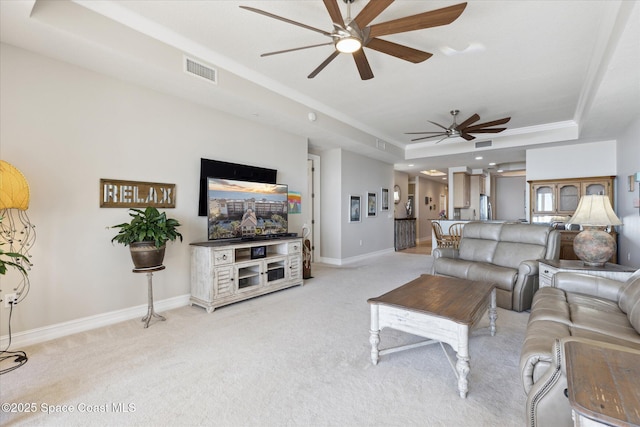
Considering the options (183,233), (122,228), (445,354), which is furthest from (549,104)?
(122,228)

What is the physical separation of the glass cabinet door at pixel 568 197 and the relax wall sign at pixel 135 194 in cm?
736

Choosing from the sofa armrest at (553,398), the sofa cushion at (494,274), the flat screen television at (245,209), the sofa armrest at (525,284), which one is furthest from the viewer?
the flat screen television at (245,209)

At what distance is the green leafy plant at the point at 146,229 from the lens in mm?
2955

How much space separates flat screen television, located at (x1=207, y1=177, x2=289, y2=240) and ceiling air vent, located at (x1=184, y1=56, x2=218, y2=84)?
1183 mm

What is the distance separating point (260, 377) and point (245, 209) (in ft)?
8.17

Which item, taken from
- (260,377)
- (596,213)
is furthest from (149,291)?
(596,213)

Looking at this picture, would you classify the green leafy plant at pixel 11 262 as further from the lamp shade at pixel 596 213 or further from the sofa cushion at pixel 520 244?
the sofa cushion at pixel 520 244

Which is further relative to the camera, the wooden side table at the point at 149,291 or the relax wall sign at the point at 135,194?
the relax wall sign at the point at 135,194

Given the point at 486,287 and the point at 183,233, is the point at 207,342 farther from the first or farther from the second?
the point at 486,287

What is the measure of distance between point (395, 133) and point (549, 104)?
8.81 feet

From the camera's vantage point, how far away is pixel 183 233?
3.81 metres

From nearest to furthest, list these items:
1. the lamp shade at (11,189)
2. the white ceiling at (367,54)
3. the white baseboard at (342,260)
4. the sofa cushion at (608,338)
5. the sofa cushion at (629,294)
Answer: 1. the sofa cushion at (608,338)
2. the sofa cushion at (629,294)
3. the lamp shade at (11,189)
4. the white ceiling at (367,54)
5. the white baseboard at (342,260)

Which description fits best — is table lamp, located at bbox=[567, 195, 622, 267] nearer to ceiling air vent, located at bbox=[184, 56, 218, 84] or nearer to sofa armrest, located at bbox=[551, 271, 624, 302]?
sofa armrest, located at bbox=[551, 271, 624, 302]

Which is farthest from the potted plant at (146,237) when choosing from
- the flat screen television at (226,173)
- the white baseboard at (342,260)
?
the white baseboard at (342,260)
